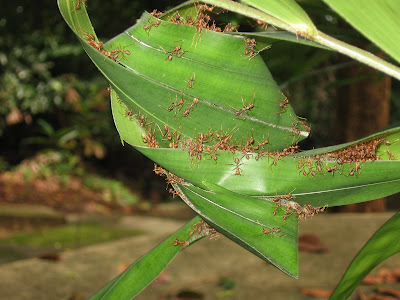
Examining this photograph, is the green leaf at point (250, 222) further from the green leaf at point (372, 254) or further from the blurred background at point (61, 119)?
the blurred background at point (61, 119)

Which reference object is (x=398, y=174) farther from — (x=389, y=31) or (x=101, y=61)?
(x=101, y=61)

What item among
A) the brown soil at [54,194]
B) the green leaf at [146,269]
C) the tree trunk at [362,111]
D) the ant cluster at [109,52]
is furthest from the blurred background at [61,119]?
the ant cluster at [109,52]

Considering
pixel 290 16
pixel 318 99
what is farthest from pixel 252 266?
pixel 318 99

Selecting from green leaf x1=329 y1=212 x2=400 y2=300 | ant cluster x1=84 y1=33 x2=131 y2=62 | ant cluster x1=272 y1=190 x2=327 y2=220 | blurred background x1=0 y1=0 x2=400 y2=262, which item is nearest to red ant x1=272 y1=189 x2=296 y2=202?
ant cluster x1=272 y1=190 x2=327 y2=220

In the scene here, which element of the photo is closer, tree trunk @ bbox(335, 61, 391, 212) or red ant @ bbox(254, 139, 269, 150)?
red ant @ bbox(254, 139, 269, 150)

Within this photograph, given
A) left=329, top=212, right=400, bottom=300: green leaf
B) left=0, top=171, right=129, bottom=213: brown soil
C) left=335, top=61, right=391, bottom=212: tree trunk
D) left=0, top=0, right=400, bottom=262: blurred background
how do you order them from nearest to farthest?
1. left=329, top=212, right=400, bottom=300: green leaf
2. left=335, top=61, right=391, bottom=212: tree trunk
3. left=0, top=0, right=400, bottom=262: blurred background
4. left=0, top=171, right=129, bottom=213: brown soil

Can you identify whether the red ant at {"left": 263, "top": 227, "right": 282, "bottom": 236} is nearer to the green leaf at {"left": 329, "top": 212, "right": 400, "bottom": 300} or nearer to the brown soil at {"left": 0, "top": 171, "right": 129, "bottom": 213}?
the green leaf at {"left": 329, "top": 212, "right": 400, "bottom": 300}
